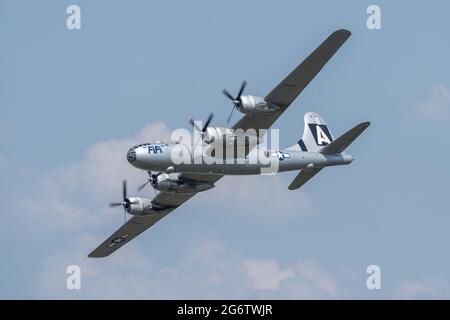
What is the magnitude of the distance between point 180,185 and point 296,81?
972 centimetres

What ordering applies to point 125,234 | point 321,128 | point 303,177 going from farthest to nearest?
point 125,234 → point 321,128 → point 303,177

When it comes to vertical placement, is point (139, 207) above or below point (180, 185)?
below

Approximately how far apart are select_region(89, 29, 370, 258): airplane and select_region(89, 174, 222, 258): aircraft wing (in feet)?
0.22

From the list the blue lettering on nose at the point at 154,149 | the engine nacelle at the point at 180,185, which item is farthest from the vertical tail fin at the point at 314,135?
the blue lettering on nose at the point at 154,149

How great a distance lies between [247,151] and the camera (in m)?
53.8

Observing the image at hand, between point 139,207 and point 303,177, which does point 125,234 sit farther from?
point 303,177

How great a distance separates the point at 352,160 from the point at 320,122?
4.66 meters

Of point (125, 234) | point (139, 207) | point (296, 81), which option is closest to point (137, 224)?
point (125, 234)

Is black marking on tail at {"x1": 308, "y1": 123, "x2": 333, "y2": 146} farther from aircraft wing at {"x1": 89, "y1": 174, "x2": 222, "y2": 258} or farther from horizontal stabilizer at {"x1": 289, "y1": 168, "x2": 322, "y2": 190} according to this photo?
aircraft wing at {"x1": 89, "y1": 174, "x2": 222, "y2": 258}

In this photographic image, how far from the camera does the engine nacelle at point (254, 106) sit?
51219 millimetres
